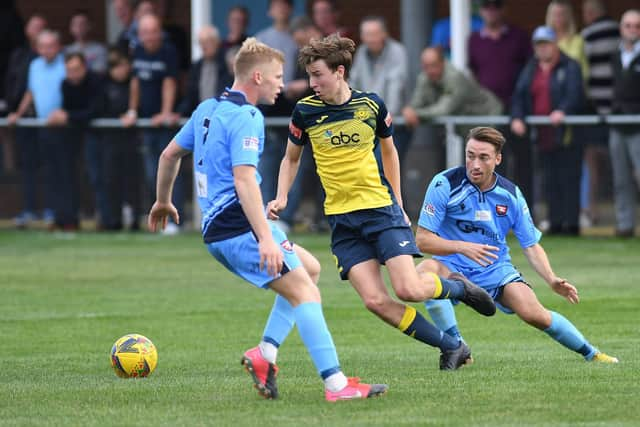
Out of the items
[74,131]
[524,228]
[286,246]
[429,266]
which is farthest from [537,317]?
[74,131]

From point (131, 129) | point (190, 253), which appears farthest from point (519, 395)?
point (131, 129)

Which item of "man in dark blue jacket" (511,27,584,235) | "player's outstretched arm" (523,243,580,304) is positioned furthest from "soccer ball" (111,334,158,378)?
"man in dark blue jacket" (511,27,584,235)

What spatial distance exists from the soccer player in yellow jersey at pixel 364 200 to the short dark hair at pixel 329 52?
2cm

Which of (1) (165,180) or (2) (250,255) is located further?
(1) (165,180)

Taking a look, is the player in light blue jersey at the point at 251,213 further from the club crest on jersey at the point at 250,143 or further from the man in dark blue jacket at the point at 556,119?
the man in dark blue jacket at the point at 556,119

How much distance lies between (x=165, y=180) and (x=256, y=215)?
3.26ft

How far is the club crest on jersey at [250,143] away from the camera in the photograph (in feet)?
22.9

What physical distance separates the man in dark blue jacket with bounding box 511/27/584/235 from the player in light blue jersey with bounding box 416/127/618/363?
7508mm

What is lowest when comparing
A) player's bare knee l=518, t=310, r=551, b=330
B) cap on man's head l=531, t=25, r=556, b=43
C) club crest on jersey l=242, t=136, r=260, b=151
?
player's bare knee l=518, t=310, r=551, b=330

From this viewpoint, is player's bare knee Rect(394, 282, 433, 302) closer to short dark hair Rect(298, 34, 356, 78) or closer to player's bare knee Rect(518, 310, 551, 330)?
player's bare knee Rect(518, 310, 551, 330)

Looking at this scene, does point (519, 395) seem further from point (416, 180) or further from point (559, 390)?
point (416, 180)

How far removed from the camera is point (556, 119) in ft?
52.1

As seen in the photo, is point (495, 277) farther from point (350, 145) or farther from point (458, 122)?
point (458, 122)

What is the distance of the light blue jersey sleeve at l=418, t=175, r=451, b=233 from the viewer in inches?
331
